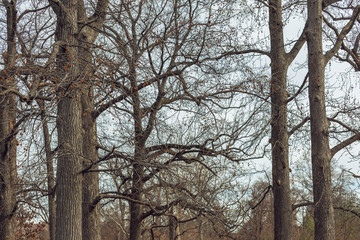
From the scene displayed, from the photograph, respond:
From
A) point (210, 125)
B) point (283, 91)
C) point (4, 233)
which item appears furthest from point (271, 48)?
point (4, 233)

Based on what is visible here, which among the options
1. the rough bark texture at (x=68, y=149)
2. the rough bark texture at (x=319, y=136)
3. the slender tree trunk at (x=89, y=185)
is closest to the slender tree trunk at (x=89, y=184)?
the slender tree trunk at (x=89, y=185)

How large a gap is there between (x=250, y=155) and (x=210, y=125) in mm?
1197

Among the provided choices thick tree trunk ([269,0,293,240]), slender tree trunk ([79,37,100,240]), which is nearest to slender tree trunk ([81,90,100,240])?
slender tree trunk ([79,37,100,240])

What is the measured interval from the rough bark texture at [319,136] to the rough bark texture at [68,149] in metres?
4.42

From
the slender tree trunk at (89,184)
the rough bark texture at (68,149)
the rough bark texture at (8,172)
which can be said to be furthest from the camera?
the rough bark texture at (8,172)

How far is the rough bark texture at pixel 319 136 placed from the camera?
7.55 meters

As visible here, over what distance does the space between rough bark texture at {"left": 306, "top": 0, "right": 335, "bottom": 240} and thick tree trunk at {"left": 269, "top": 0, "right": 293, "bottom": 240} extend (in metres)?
0.77

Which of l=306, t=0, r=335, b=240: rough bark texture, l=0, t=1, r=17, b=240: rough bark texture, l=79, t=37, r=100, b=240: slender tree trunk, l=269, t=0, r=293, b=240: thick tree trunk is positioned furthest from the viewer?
l=0, t=1, r=17, b=240: rough bark texture

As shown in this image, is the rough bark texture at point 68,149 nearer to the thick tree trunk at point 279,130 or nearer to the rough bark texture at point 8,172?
the rough bark texture at point 8,172

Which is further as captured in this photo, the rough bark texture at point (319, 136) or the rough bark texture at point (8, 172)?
the rough bark texture at point (8, 172)

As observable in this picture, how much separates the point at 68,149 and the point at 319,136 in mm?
4742

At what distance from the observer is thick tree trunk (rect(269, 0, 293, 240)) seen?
8.38 meters

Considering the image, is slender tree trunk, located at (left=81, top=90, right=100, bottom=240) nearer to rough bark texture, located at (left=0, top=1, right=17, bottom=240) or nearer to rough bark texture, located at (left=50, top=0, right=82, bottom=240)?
rough bark texture, located at (left=50, top=0, right=82, bottom=240)

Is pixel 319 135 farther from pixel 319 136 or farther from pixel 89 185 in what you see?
pixel 89 185
